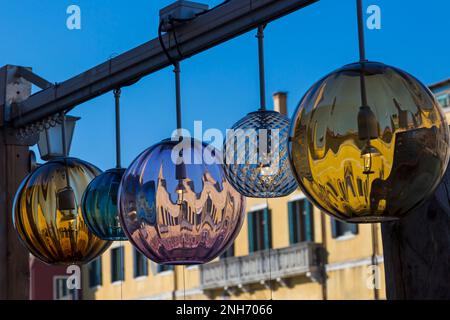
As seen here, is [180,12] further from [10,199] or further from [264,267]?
[264,267]

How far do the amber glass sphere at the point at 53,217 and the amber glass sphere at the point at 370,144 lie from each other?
3.75 ft

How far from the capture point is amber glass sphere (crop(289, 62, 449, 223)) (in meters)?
1.90

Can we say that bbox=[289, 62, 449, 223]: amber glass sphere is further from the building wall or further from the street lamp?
the building wall

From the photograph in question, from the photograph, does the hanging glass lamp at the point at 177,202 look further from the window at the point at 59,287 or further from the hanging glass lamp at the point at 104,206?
the window at the point at 59,287

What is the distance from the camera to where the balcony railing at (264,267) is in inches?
858

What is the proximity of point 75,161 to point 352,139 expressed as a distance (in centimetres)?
137

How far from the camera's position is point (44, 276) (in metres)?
27.1

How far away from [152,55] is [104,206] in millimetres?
419

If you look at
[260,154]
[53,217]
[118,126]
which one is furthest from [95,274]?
[260,154]

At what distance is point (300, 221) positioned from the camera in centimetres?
2205

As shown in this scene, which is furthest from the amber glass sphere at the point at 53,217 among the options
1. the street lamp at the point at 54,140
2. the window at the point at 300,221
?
the window at the point at 300,221

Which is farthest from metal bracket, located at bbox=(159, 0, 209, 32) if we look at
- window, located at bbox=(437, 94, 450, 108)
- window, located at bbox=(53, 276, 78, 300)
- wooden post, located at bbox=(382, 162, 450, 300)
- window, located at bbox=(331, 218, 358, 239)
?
A: window, located at bbox=(53, 276, 78, 300)
